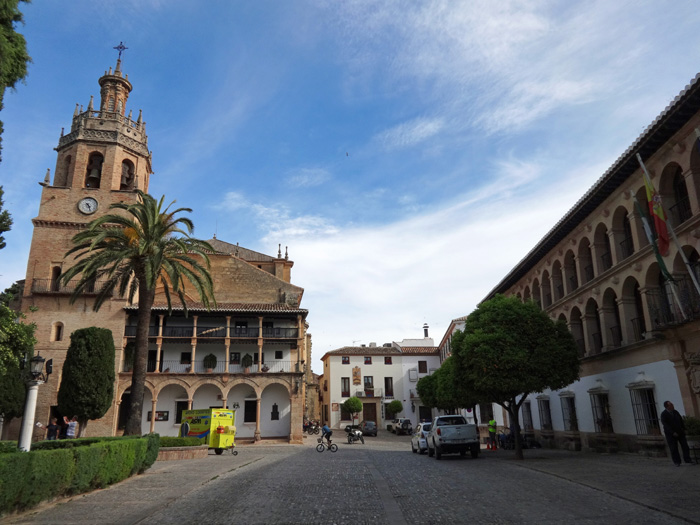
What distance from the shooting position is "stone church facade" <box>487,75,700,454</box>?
16438mm

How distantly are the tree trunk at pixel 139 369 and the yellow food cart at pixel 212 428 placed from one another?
6.31 m

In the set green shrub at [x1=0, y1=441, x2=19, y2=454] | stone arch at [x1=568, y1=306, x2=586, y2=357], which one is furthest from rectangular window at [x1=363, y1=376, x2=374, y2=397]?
green shrub at [x1=0, y1=441, x2=19, y2=454]

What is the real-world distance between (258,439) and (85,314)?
15.4m

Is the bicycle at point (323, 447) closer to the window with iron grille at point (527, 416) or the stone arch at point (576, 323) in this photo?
the window with iron grille at point (527, 416)

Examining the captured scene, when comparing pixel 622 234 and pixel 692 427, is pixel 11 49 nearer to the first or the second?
pixel 692 427

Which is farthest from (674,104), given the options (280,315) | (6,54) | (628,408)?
(280,315)

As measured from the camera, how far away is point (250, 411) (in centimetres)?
4072

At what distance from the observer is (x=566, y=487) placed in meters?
11.5

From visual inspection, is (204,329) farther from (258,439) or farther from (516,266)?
(516,266)

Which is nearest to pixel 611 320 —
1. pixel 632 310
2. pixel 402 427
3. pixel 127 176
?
pixel 632 310

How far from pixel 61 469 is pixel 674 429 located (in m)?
14.8

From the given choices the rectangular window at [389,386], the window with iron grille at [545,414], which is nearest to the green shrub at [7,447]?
the window with iron grille at [545,414]

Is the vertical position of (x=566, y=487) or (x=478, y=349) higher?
(x=478, y=349)

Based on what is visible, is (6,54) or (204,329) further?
(204,329)
